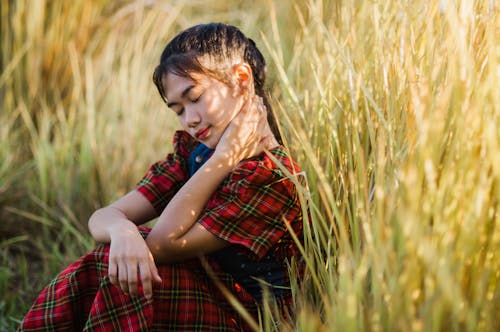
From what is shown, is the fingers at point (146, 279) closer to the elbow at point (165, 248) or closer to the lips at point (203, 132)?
the elbow at point (165, 248)

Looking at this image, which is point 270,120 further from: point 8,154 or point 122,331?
point 8,154

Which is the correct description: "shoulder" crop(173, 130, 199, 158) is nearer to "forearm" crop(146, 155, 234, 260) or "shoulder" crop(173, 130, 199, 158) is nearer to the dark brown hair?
the dark brown hair

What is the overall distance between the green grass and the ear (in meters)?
0.11

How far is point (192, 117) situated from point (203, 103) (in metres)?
0.04

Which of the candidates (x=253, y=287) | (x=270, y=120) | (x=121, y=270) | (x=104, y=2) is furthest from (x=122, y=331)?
(x=104, y=2)

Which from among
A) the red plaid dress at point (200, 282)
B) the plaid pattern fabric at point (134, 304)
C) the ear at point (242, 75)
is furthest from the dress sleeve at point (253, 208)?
the ear at point (242, 75)

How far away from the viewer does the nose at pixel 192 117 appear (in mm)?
1497

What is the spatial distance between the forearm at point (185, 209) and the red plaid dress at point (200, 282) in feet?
0.09

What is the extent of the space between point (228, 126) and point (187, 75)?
165 mm

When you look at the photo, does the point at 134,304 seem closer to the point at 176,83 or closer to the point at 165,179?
the point at 165,179

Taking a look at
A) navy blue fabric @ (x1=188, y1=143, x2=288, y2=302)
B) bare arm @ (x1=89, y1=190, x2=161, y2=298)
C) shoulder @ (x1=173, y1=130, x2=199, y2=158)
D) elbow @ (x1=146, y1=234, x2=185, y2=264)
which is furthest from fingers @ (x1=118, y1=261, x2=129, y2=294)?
shoulder @ (x1=173, y1=130, x2=199, y2=158)

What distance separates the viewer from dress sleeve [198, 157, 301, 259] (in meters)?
1.39

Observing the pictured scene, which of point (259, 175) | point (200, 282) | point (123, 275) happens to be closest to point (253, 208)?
point (259, 175)

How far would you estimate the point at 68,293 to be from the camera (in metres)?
1.42
